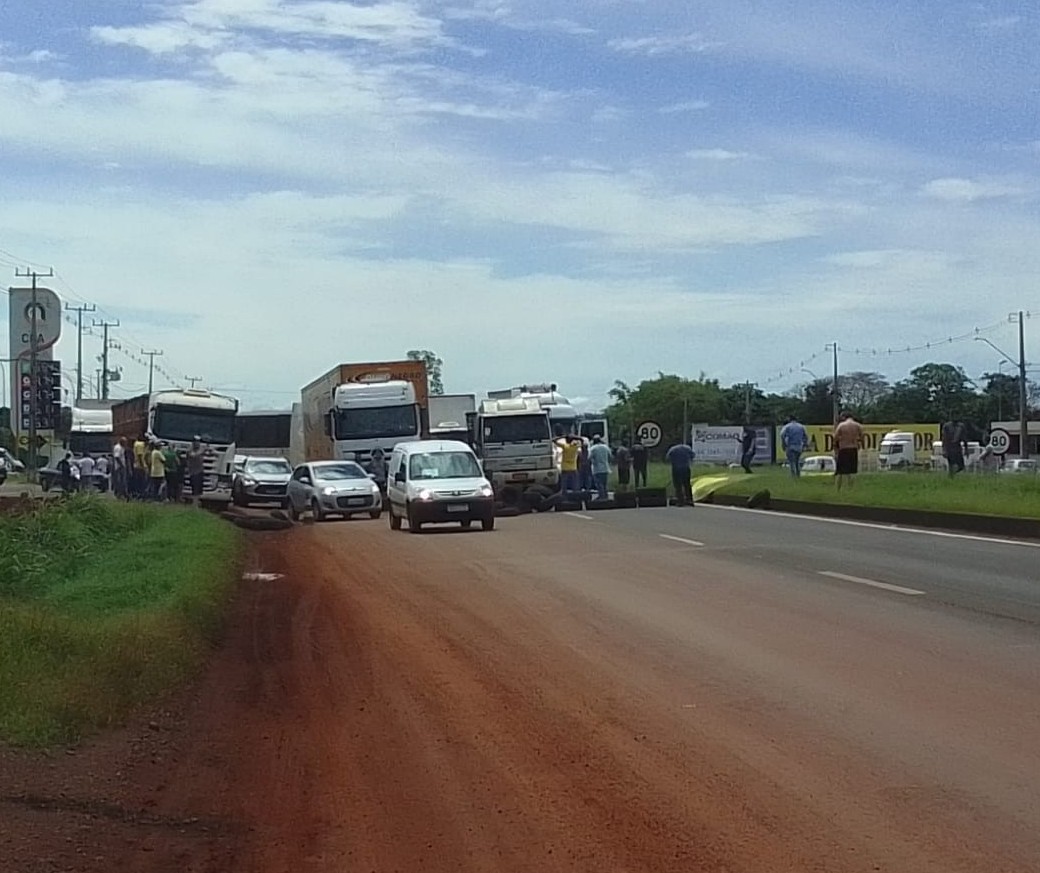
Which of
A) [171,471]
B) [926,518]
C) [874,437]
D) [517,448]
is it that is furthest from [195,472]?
[874,437]

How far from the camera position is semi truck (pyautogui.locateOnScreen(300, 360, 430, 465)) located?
4241cm

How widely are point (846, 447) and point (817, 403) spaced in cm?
9461

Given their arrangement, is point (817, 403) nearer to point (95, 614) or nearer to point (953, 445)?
point (953, 445)

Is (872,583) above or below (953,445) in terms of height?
below

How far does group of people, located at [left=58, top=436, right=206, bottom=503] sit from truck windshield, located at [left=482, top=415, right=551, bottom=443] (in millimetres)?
8066

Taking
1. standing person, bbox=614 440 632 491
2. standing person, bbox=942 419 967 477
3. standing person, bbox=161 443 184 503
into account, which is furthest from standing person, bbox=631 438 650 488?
standing person, bbox=161 443 184 503

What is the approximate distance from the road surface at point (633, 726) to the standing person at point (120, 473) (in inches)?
1017

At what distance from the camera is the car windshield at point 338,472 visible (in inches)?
1464

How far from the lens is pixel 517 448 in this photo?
43.5 m

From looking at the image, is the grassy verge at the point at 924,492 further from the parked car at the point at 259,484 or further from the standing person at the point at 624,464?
the parked car at the point at 259,484

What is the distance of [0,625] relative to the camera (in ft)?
38.9

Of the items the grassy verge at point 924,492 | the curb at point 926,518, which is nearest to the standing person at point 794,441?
the grassy verge at point 924,492

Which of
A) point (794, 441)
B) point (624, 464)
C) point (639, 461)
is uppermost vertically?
point (794, 441)

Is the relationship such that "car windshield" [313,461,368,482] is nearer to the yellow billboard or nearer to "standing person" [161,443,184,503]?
"standing person" [161,443,184,503]
